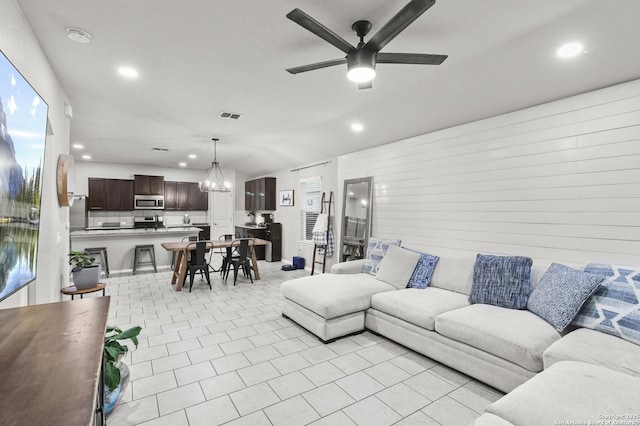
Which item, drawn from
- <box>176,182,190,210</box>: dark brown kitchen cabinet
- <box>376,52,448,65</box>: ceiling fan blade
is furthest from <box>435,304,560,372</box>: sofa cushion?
<box>176,182,190,210</box>: dark brown kitchen cabinet

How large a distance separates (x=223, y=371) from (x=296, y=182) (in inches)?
212

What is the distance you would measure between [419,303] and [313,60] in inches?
102

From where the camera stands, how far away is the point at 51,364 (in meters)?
1.11

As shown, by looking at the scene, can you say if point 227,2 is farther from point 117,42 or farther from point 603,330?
point 603,330

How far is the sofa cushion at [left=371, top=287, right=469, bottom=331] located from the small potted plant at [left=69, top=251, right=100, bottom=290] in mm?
3152

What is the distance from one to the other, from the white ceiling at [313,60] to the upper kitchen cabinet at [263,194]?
365cm

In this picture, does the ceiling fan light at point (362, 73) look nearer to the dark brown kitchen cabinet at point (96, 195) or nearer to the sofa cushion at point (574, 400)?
the sofa cushion at point (574, 400)

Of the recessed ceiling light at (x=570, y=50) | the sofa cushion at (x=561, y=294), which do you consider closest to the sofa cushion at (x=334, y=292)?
the sofa cushion at (x=561, y=294)

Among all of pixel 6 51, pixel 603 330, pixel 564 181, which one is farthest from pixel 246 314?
pixel 564 181

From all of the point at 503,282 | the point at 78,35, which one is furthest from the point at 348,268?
the point at 78,35

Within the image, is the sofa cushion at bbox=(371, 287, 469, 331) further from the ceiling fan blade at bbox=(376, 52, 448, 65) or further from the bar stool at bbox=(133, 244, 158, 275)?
the bar stool at bbox=(133, 244, 158, 275)

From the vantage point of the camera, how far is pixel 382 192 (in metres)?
5.08

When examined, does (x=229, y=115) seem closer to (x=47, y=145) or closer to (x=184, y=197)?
(x=47, y=145)

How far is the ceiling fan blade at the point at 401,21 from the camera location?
1574 mm
